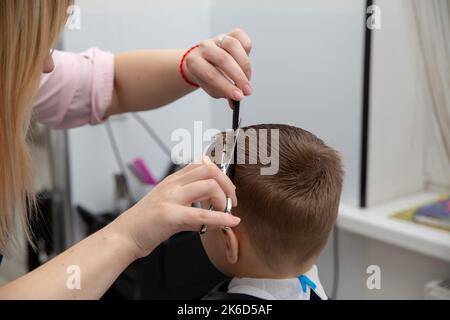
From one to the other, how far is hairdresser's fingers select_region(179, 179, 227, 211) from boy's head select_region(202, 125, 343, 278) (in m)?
A: 0.16

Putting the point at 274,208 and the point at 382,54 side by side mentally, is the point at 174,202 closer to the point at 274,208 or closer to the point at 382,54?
Result: the point at 274,208

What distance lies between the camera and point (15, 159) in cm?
68

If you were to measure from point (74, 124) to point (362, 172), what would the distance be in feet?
2.11

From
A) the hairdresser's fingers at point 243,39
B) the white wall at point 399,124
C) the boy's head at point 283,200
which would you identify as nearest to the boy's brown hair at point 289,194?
the boy's head at point 283,200

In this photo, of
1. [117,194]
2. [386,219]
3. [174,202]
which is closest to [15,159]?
[174,202]

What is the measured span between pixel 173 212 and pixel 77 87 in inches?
19.7

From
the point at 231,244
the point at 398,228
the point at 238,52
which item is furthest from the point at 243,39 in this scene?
Answer: the point at 398,228

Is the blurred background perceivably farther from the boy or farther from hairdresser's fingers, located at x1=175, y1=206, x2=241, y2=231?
hairdresser's fingers, located at x1=175, y1=206, x2=241, y2=231

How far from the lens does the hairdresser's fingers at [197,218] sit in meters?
0.53

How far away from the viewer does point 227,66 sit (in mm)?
700

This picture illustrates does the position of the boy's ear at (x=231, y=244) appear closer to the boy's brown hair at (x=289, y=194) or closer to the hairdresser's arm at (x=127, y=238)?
the boy's brown hair at (x=289, y=194)

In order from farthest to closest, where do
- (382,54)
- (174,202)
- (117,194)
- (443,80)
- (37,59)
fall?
(117,194) < (382,54) < (443,80) < (37,59) < (174,202)

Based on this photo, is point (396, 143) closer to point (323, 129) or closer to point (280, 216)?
point (323, 129)

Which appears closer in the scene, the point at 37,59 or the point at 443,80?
the point at 37,59
